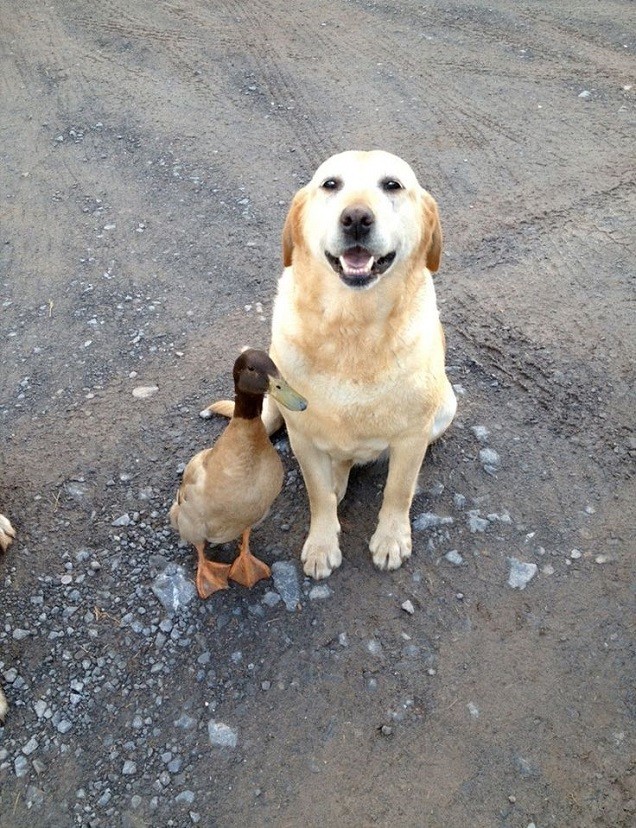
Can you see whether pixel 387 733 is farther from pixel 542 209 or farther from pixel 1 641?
pixel 542 209

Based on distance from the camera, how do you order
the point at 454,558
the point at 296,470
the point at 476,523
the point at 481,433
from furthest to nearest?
the point at 481,433, the point at 296,470, the point at 476,523, the point at 454,558

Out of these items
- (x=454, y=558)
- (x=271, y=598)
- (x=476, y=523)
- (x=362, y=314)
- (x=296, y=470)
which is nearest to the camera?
(x=362, y=314)

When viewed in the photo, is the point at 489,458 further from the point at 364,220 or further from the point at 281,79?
the point at 281,79

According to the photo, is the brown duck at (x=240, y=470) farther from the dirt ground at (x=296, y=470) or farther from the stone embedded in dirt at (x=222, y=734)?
the stone embedded in dirt at (x=222, y=734)

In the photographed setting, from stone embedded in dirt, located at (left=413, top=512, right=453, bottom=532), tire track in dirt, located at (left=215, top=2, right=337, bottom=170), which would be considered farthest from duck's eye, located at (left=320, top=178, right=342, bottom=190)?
tire track in dirt, located at (left=215, top=2, right=337, bottom=170)

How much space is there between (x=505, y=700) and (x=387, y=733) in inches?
19.1

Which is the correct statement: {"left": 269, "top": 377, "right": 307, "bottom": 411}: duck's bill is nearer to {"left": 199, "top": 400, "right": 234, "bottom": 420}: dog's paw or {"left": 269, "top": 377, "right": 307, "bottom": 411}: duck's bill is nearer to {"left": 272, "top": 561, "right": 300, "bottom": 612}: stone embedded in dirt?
{"left": 272, "top": 561, "right": 300, "bottom": 612}: stone embedded in dirt

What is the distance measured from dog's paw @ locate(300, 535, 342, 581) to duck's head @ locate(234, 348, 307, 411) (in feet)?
2.66

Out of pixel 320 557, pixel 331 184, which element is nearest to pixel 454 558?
pixel 320 557

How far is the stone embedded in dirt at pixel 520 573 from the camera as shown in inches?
128

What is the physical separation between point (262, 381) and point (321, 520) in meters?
0.84

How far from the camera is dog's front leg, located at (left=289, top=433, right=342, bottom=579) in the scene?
10.5 ft

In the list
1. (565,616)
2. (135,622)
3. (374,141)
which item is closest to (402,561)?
(565,616)

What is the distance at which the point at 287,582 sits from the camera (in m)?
3.27
